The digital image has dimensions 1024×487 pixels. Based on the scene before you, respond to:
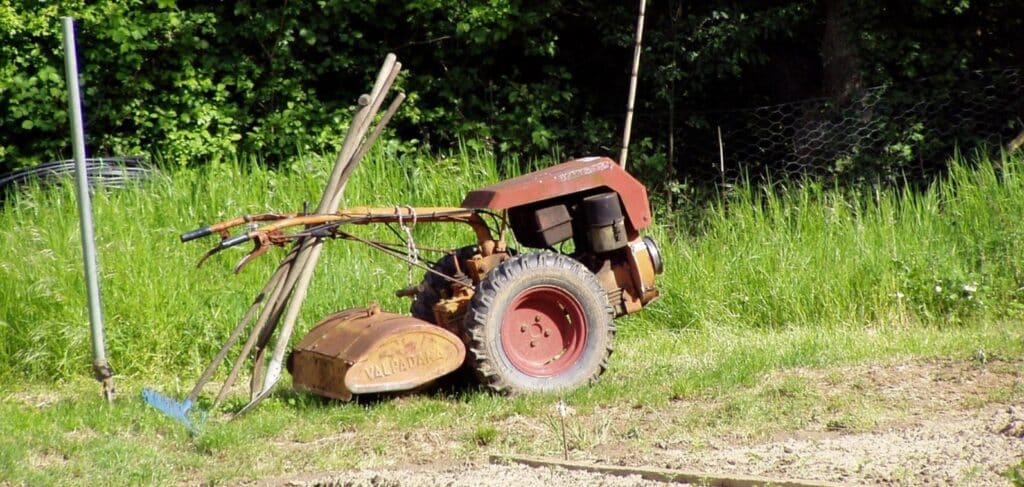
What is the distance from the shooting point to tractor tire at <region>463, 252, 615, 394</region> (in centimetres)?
630

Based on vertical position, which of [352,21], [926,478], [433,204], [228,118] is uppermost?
[352,21]

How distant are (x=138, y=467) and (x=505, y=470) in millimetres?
1610

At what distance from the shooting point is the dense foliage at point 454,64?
11836mm

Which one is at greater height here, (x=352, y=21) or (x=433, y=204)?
(x=352, y=21)

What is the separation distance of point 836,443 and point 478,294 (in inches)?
76.6

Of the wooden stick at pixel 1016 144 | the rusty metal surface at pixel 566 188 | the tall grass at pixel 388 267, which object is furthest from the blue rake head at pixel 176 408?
the wooden stick at pixel 1016 144

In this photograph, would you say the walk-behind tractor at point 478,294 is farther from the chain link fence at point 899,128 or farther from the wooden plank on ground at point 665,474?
the chain link fence at point 899,128

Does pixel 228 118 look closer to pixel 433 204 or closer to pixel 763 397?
pixel 433 204

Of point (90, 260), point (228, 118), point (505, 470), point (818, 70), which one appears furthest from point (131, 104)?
point (505, 470)

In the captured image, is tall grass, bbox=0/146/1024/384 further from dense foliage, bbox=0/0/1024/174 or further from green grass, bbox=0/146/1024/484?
dense foliage, bbox=0/0/1024/174

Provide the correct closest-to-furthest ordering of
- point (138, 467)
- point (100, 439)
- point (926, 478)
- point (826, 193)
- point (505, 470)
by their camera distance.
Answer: point (926, 478) → point (505, 470) → point (138, 467) → point (100, 439) → point (826, 193)

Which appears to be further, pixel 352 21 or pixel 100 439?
pixel 352 21

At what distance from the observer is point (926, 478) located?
4.64 m

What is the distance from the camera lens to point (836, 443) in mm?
5285
